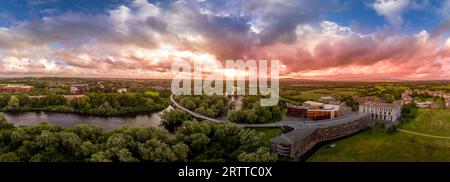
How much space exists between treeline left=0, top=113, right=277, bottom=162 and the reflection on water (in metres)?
6.24

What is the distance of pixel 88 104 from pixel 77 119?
7.44 feet

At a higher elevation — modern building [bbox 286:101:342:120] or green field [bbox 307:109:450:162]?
modern building [bbox 286:101:342:120]

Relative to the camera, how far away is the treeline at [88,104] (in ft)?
67.0

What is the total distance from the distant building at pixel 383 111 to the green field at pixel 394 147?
2013 millimetres

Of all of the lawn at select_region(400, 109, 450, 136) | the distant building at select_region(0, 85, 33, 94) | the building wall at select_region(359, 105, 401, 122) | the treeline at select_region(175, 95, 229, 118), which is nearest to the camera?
the lawn at select_region(400, 109, 450, 136)

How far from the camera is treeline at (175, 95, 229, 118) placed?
18.3m

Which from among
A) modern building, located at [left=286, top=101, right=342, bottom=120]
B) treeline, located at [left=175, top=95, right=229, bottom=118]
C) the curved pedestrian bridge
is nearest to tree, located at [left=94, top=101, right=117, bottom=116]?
treeline, located at [left=175, top=95, right=229, bottom=118]

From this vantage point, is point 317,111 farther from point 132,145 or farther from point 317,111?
point 132,145

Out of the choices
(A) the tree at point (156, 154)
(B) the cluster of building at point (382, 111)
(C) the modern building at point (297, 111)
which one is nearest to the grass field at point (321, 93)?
(C) the modern building at point (297, 111)

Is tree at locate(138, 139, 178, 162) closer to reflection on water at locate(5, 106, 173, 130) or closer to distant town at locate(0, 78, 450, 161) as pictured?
distant town at locate(0, 78, 450, 161)

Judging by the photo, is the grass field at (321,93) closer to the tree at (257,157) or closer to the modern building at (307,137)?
the modern building at (307,137)
